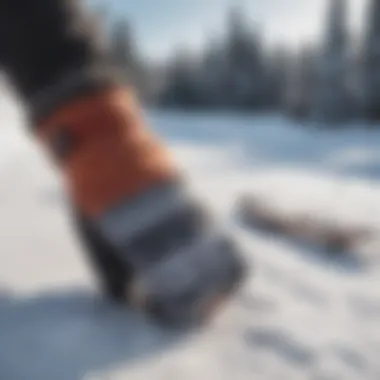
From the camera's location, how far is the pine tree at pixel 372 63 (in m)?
8.18

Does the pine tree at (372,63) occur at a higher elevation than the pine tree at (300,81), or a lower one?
higher

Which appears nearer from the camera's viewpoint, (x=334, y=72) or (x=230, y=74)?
(x=334, y=72)

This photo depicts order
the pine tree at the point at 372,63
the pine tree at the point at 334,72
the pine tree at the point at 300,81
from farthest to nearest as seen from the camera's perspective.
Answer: the pine tree at the point at 300,81 → the pine tree at the point at 372,63 → the pine tree at the point at 334,72

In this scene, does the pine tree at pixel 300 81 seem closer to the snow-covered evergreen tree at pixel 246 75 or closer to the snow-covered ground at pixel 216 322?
the snow-covered evergreen tree at pixel 246 75

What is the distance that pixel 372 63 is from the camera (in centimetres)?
864

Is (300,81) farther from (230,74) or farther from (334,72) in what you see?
(334,72)

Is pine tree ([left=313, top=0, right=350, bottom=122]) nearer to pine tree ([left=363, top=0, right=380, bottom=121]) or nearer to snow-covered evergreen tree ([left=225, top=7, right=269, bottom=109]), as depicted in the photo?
pine tree ([left=363, top=0, right=380, bottom=121])

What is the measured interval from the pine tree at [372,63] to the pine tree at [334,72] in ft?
1.02

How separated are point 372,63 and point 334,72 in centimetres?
79

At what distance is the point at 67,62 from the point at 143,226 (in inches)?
7.2

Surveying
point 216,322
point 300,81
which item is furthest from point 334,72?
point 216,322

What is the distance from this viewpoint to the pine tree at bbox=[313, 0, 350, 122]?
25.2 ft

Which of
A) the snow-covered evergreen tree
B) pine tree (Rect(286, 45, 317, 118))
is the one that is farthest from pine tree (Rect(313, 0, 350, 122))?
A: the snow-covered evergreen tree

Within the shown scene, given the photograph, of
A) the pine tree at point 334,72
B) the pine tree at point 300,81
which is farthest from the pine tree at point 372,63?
the pine tree at point 300,81
